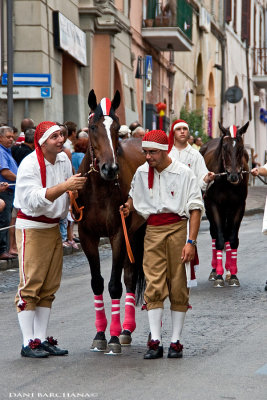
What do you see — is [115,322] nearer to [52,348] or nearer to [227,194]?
[52,348]

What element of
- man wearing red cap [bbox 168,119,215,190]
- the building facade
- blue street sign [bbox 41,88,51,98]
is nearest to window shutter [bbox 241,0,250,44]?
the building facade

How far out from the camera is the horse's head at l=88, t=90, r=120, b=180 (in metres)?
8.39

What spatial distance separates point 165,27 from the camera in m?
34.3

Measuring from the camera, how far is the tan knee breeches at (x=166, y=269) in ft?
27.5

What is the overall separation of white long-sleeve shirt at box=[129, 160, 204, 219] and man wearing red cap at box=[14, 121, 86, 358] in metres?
0.54

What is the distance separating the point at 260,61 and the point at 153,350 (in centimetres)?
5216

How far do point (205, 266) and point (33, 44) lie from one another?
9.19 metres

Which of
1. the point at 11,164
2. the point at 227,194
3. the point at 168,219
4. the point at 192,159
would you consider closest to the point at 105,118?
the point at 168,219

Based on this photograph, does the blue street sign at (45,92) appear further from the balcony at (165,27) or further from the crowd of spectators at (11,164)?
the balcony at (165,27)

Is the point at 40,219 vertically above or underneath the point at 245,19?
underneath

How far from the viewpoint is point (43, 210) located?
845cm

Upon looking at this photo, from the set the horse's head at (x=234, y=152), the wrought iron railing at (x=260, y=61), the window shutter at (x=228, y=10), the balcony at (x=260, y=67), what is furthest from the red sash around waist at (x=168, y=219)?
the wrought iron railing at (x=260, y=61)

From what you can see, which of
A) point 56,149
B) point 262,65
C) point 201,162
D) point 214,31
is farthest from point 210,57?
point 56,149

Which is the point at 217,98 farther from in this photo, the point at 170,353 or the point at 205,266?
the point at 170,353
